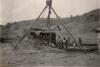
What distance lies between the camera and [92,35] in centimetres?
216

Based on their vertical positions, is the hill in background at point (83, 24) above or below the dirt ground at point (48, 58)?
above

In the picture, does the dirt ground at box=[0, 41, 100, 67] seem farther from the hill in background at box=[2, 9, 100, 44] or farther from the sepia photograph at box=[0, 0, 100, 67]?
the hill in background at box=[2, 9, 100, 44]

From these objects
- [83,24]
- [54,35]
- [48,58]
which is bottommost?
[48,58]

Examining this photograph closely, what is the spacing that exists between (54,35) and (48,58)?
0.26 m

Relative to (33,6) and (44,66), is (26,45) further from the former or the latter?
(33,6)

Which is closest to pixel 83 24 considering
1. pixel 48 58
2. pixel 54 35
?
pixel 54 35

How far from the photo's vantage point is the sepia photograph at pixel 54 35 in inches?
84.5

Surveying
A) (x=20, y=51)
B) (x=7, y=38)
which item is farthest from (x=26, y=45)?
(x=7, y=38)

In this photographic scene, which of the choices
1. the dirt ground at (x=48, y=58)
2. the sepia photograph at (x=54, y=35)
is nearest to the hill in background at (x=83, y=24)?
the sepia photograph at (x=54, y=35)

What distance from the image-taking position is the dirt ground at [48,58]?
213 centimetres

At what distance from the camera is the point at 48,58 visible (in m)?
2.17

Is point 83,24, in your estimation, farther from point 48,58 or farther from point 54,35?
point 48,58

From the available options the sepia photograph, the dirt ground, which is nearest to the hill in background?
the sepia photograph

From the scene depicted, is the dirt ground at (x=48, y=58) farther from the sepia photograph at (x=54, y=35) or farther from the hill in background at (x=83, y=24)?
the hill in background at (x=83, y=24)
